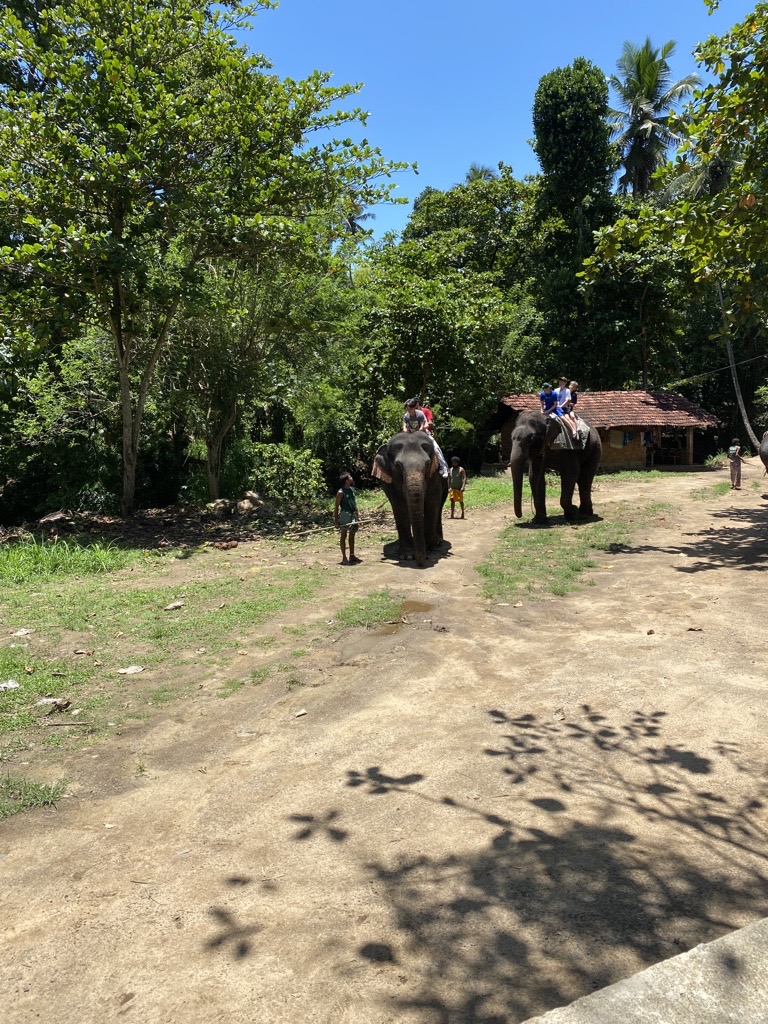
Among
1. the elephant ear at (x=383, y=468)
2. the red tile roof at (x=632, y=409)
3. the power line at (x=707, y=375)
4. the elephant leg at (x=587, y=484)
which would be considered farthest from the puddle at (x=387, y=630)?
the power line at (x=707, y=375)

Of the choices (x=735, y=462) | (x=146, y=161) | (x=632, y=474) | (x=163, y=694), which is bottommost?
(x=163, y=694)

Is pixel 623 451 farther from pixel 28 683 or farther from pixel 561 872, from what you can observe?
pixel 561 872

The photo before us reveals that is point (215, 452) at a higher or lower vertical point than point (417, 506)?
higher

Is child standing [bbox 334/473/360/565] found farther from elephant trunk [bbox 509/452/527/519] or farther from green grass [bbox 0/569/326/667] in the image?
elephant trunk [bbox 509/452/527/519]

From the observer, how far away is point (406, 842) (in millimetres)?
4020

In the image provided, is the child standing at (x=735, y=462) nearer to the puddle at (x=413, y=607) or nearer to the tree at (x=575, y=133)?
the puddle at (x=413, y=607)

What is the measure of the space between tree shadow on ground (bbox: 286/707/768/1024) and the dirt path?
13 millimetres

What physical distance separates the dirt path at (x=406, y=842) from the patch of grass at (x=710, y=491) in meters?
12.2

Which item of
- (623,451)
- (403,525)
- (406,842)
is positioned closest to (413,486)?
(403,525)

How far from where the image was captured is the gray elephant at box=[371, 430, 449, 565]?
10.9 meters

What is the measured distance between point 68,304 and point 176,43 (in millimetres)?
5508

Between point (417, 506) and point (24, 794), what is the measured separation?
6988 mm

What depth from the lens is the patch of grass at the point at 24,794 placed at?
462 centimetres

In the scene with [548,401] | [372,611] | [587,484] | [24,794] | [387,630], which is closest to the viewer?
[24,794]
